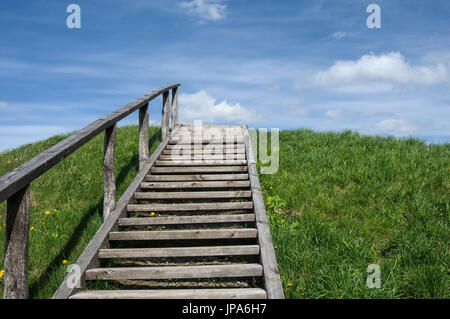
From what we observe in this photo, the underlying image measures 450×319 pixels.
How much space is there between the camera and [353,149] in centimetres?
712

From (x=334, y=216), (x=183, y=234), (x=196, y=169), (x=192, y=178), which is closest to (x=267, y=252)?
(x=183, y=234)

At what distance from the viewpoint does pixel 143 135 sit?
5.73 metres

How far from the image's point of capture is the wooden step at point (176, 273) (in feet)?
10.2

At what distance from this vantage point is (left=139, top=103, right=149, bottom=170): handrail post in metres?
5.73

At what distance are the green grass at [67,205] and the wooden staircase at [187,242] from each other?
0.50m

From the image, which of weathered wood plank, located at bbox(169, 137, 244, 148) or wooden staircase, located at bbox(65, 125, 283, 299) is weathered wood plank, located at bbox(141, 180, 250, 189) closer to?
wooden staircase, located at bbox(65, 125, 283, 299)

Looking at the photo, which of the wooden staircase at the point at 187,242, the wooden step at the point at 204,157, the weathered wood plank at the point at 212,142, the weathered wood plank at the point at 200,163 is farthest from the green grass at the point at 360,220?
the weathered wood plank at the point at 212,142

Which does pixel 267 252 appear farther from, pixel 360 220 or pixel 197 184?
pixel 197 184

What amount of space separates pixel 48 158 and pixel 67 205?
3157mm

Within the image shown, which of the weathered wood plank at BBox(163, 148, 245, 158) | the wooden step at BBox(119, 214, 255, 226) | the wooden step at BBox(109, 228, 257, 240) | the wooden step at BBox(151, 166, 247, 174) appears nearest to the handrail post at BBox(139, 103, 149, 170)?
the wooden step at BBox(151, 166, 247, 174)

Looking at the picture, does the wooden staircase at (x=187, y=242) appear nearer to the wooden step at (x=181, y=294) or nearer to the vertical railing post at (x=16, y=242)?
the wooden step at (x=181, y=294)

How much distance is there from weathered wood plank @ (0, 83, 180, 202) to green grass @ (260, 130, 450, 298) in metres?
2.31
